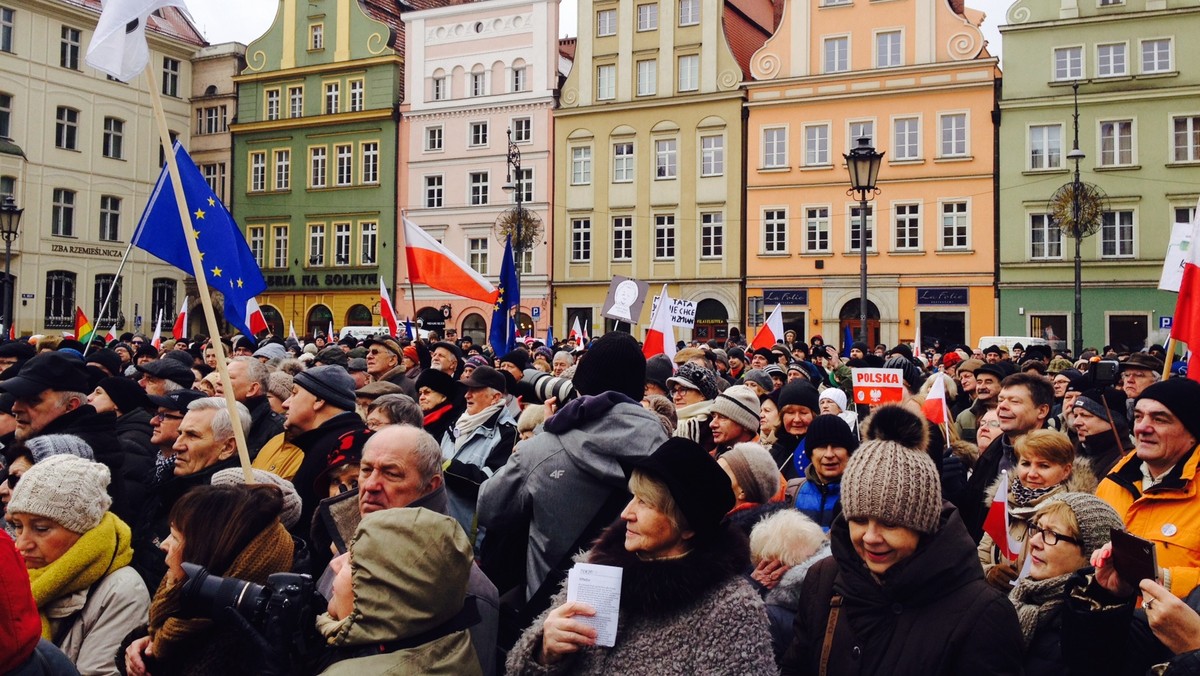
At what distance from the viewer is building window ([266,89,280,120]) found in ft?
137

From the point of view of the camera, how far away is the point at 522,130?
3744 centimetres

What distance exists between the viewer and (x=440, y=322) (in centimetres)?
3775

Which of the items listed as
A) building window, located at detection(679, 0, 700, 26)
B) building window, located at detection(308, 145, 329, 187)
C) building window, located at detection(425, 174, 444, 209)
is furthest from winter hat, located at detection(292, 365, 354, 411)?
building window, located at detection(308, 145, 329, 187)

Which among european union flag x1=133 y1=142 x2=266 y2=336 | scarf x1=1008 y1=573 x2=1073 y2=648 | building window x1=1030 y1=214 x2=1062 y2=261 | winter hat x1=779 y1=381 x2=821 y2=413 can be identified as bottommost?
scarf x1=1008 y1=573 x2=1073 y2=648

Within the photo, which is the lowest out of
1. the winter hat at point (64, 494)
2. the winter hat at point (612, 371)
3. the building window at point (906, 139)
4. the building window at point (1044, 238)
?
the winter hat at point (64, 494)

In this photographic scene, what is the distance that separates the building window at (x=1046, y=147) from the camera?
1191 inches

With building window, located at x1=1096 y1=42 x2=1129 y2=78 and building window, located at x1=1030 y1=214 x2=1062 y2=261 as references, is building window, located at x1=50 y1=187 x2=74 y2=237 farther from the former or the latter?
building window, located at x1=1096 y1=42 x2=1129 y2=78

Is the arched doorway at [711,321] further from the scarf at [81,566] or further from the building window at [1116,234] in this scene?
the scarf at [81,566]

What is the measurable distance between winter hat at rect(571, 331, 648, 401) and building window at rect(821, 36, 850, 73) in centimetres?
3062

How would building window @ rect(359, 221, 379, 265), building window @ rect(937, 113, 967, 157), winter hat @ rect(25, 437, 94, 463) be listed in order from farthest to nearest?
building window @ rect(359, 221, 379, 265)
building window @ rect(937, 113, 967, 157)
winter hat @ rect(25, 437, 94, 463)

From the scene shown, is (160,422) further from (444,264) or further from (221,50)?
(221,50)

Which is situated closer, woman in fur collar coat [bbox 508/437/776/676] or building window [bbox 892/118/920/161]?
woman in fur collar coat [bbox 508/437/776/676]

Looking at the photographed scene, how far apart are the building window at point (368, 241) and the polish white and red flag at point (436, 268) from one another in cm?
2846

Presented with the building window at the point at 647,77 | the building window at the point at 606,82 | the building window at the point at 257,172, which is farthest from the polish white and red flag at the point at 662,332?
the building window at the point at 257,172
